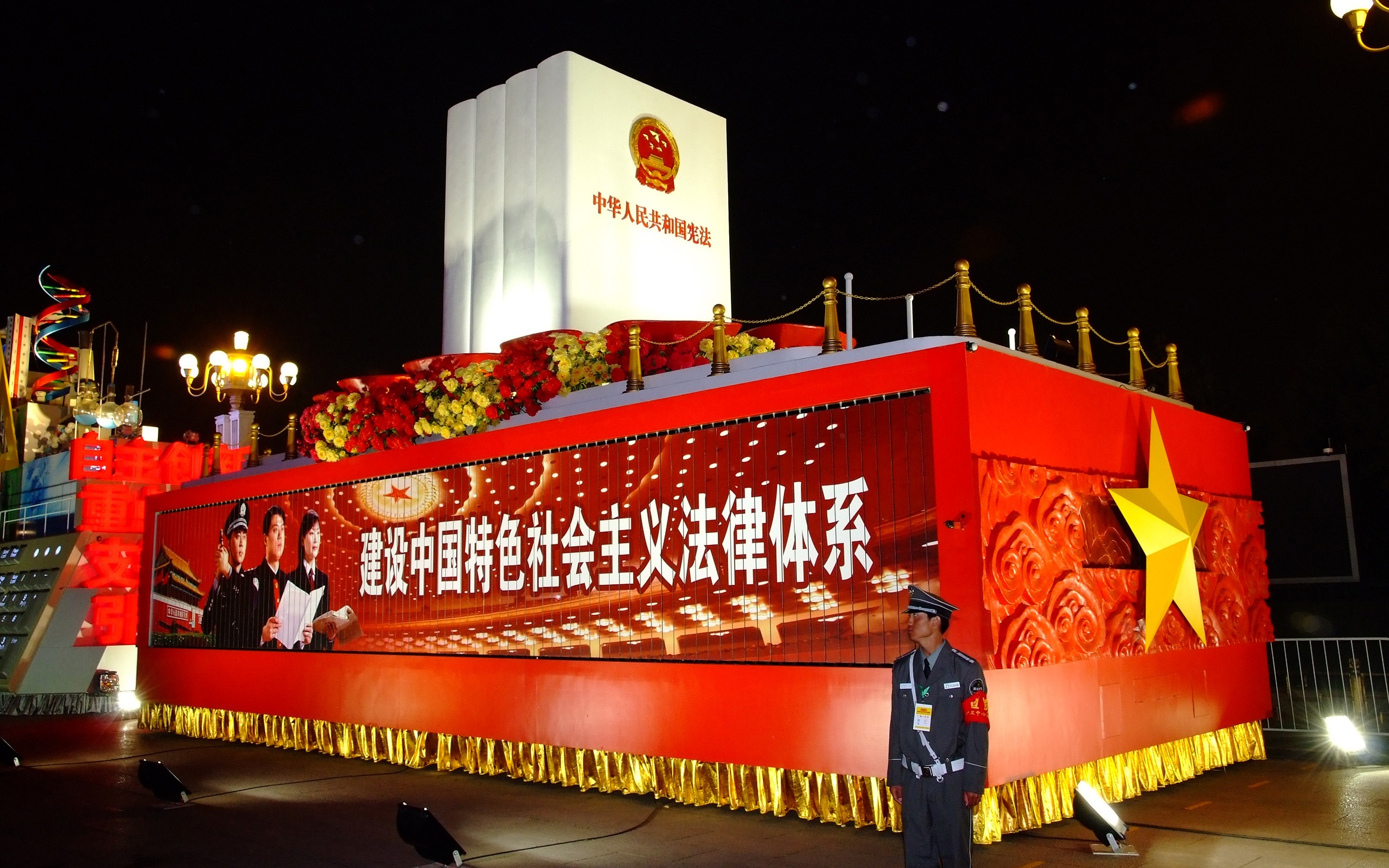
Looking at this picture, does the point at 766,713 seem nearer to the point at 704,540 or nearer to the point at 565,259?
the point at 704,540

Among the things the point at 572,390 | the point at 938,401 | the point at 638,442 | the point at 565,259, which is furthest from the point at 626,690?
the point at 565,259

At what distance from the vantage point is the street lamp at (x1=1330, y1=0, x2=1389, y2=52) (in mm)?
6719

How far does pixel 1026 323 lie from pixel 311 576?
25.3ft

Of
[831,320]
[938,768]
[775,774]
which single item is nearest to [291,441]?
[831,320]

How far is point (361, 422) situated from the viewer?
10641mm

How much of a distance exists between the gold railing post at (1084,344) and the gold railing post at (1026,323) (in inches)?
22.2

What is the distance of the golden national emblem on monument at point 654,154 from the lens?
40.2 ft

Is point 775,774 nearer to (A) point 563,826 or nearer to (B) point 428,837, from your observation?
(A) point 563,826

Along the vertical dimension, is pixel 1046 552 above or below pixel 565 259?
below

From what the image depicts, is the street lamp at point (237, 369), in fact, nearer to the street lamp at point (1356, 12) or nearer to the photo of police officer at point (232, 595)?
the photo of police officer at point (232, 595)

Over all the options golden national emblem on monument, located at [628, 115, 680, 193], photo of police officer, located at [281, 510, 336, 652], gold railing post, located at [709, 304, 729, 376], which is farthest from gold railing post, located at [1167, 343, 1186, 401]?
photo of police officer, located at [281, 510, 336, 652]

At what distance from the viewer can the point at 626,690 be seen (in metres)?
7.89

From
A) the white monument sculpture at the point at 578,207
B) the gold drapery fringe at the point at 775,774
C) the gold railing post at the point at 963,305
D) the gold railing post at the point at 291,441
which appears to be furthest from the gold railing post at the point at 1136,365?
the gold railing post at the point at 291,441

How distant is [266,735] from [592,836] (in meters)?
6.41
